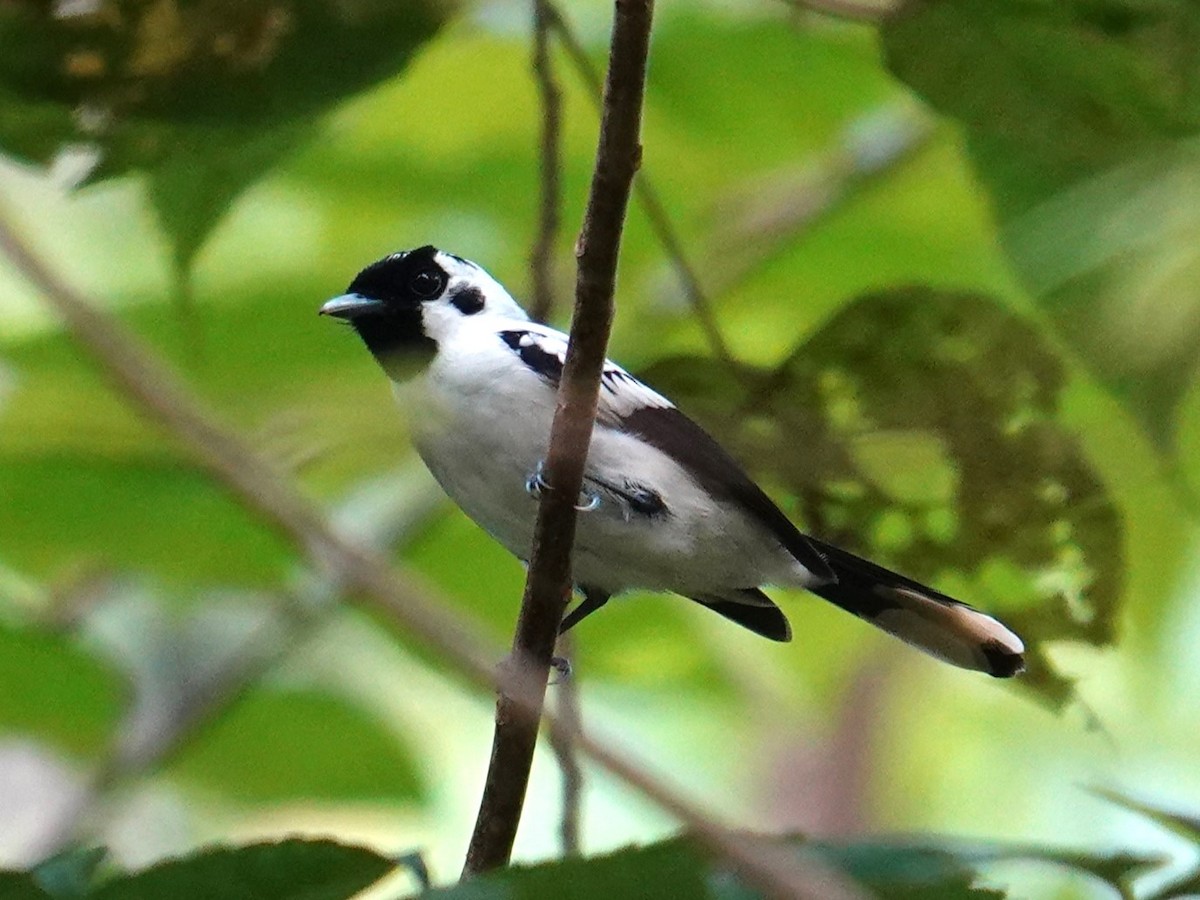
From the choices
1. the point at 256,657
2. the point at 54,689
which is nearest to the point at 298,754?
the point at 256,657

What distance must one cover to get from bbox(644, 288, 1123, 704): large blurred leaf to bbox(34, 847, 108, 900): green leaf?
30.6 inches

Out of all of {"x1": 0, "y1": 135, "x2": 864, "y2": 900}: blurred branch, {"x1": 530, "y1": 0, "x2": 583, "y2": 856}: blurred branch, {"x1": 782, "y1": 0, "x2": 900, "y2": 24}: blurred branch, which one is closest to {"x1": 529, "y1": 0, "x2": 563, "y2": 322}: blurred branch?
{"x1": 530, "y1": 0, "x2": 583, "y2": 856}: blurred branch

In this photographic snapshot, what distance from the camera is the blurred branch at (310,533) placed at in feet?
1.70

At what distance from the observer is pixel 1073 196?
1.34 metres

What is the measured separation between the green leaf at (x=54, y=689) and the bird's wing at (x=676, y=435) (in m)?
0.77

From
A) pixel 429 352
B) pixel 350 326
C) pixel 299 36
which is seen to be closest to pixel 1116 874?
pixel 299 36

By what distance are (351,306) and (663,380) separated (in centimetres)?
55

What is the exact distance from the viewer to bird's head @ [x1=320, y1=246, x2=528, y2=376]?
201 cm

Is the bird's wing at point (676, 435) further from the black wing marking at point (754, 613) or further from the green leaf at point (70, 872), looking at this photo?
the green leaf at point (70, 872)

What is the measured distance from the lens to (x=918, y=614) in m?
1.90

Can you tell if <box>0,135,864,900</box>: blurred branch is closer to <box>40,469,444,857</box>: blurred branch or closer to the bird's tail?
the bird's tail

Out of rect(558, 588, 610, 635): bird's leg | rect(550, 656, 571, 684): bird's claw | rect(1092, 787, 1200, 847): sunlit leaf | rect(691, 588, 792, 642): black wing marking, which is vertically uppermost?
rect(1092, 787, 1200, 847): sunlit leaf

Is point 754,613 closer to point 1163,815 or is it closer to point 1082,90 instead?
point 1082,90

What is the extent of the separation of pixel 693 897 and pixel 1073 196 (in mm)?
725
